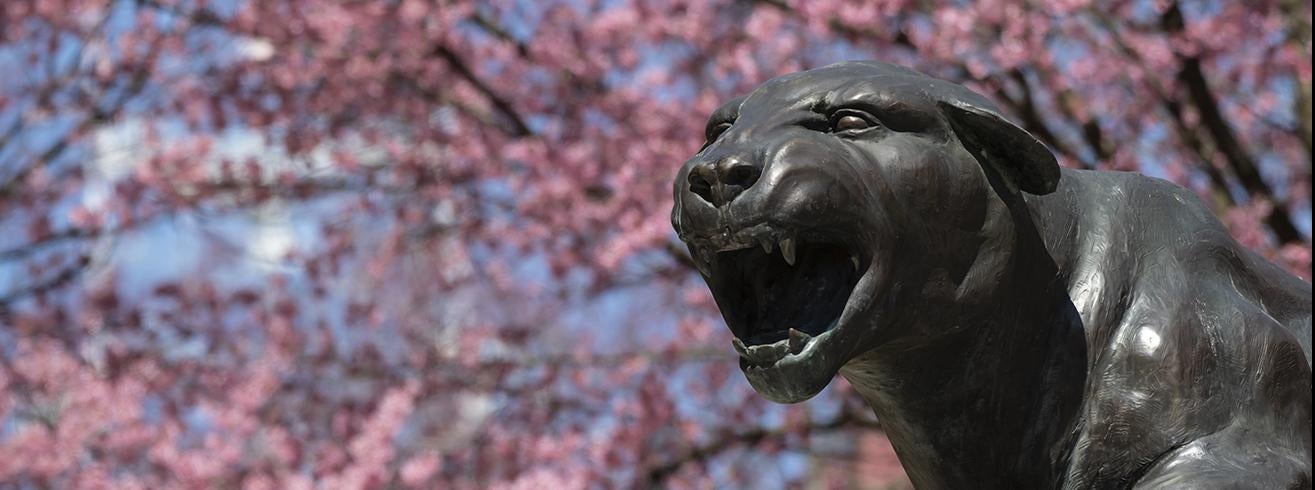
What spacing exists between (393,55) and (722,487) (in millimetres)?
2738

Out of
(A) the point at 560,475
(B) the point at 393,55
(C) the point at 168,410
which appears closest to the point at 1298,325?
(A) the point at 560,475

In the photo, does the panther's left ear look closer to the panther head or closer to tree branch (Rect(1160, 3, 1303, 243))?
the panther head

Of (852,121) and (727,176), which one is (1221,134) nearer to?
(852,121)

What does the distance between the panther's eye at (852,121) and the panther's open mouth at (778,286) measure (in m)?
0.14

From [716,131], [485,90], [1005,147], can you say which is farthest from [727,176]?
[485,90]

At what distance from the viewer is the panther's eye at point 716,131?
1828 millimetres

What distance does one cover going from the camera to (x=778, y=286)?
1692 millimetres

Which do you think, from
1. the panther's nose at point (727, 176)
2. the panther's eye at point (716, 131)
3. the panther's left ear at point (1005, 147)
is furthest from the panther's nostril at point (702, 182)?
the panther's left ear at point (1005, 147)

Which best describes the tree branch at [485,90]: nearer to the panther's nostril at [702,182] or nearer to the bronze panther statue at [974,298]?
the bronze panther statue at [974,298]

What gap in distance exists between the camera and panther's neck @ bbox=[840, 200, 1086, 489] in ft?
5.79

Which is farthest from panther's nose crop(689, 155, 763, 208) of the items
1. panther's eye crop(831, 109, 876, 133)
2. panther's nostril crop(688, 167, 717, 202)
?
panther's eye crop(831, 109, 876, 133)

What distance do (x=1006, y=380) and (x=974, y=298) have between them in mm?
115

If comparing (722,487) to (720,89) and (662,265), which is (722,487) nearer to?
(662,265)

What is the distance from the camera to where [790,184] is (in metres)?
1.59
